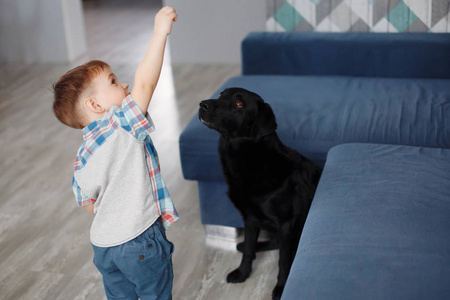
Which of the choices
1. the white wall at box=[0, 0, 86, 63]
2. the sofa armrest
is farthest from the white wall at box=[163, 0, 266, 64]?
the sofa armrest

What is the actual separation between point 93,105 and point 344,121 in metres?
1.09

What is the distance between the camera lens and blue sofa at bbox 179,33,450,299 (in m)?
1.17

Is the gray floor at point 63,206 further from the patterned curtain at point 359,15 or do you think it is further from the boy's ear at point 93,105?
the patterned curtain at point 359,15

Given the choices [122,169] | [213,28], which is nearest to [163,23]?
[122,169]

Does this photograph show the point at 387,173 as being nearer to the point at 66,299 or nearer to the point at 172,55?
the point at 66,299

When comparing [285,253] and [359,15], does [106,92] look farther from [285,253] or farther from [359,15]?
[359,15]

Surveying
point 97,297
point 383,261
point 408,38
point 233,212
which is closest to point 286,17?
point 408,38

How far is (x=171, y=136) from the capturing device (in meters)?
3.28

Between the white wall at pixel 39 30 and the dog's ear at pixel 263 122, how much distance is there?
12.1 feet

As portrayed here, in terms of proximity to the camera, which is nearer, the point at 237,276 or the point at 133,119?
the point at 133,119

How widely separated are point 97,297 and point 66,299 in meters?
0.11

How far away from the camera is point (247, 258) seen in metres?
1.92

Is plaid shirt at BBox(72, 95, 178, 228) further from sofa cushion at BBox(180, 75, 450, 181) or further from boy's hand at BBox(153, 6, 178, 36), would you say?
sofa cushion at BBox(180, 75, 450, 181)

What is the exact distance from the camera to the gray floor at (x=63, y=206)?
6.41 ft
